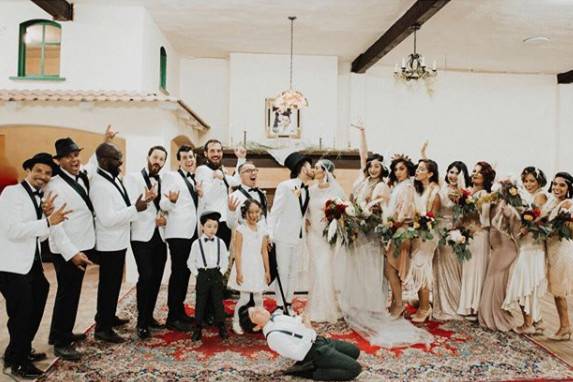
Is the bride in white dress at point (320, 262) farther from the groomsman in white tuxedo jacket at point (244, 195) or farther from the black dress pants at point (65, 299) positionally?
the black dress pants at point (65, 299)

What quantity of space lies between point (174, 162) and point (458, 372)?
8.11 meters

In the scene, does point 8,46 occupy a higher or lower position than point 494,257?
higher

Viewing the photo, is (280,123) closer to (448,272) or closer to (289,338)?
(448,272)

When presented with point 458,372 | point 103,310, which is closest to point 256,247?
point 103,310

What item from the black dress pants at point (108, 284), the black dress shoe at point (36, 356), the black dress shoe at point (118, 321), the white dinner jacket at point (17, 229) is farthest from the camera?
the black dress shoe at point (118, 321)

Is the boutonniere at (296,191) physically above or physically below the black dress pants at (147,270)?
above

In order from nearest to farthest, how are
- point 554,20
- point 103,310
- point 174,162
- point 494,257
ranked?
point 103,310 < point 494,257 < point 554,20 < point 174,162

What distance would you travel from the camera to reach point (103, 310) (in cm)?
480

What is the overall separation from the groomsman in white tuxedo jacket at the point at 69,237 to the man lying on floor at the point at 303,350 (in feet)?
5.45

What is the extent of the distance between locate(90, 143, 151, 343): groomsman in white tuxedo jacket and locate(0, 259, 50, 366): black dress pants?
638 millimetres

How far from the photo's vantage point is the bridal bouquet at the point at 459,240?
5477 mm

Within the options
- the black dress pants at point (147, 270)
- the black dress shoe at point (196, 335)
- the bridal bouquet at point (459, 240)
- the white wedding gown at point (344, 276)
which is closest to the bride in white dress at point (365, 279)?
the white wedding gown at point (344, 276)

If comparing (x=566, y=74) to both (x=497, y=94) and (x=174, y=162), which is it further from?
(x=174, y=162)

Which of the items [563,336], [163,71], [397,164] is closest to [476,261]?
[563,336]
